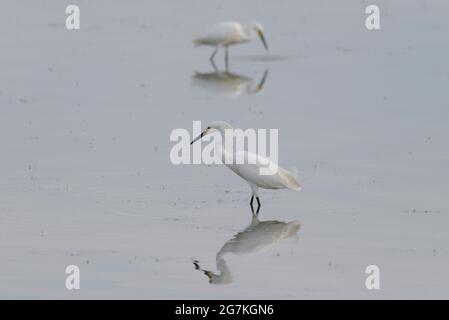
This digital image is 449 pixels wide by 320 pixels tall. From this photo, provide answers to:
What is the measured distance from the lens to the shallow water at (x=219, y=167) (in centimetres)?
1370

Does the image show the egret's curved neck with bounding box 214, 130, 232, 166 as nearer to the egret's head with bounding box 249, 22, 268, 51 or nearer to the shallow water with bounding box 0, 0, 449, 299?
the shallow water with bounding box 0, 0, 449, 299

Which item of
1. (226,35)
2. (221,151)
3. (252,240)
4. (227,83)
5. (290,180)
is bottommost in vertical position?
(252,240)

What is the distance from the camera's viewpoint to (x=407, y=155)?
19.6 metres

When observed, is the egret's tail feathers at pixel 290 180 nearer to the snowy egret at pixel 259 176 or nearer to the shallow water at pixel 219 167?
the snowy egret at pixel 259 176

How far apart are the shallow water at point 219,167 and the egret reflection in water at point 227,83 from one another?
0.09 metres

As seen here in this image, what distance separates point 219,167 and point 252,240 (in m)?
4.18

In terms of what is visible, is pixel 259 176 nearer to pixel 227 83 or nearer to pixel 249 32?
pixel 227 83

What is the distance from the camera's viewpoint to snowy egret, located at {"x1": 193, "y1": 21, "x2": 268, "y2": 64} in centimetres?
3050

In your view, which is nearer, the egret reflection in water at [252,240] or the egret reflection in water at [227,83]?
the egret reflection in water at [252,240]

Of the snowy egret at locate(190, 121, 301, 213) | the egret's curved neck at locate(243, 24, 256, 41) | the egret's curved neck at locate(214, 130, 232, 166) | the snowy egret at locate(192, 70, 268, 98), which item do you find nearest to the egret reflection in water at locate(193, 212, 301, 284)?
the snowy egret at locate(190, 121, 301, 213)

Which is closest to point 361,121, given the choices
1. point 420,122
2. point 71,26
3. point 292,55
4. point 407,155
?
point 420,122

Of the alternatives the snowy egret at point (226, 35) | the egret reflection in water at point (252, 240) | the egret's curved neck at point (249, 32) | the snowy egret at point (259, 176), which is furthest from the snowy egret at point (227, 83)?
the egret reflection in water at point (252, 240)

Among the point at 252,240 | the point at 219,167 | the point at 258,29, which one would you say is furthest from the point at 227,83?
Result: the point at 252,240

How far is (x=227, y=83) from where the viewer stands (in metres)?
27.2
